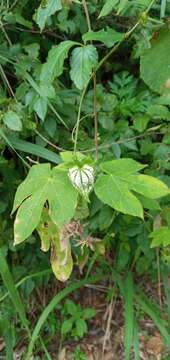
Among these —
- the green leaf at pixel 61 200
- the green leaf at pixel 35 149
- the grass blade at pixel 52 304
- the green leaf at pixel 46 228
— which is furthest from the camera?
the grass blade at pixel 52 304

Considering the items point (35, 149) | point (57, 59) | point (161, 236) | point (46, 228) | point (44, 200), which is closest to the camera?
point (44, 200)

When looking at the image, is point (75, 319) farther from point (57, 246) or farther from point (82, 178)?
point (82, 178)

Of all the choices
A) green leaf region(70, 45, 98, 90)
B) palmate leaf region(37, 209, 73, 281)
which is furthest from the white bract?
palmate leaf region(37, 209, 73, 281)

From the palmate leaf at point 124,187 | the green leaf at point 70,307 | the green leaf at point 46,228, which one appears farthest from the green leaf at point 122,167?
the green leaf at point 70,307

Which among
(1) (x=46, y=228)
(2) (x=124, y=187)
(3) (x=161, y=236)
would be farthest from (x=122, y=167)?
(3) (x=161, y=236)

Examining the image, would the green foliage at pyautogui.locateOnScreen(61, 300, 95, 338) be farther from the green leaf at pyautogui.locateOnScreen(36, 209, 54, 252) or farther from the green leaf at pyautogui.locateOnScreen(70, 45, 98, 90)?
the green leaf at pyautogui.locateOnScreen(70, 45, 98, 90)

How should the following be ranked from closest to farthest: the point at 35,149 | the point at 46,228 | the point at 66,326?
the point at 46,228
the point at 35,149
the point at 66,326

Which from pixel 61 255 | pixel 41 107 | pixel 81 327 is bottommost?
pixel 81 327

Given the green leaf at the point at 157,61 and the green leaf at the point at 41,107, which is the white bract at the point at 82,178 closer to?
the green leaf at the point at 157,61
